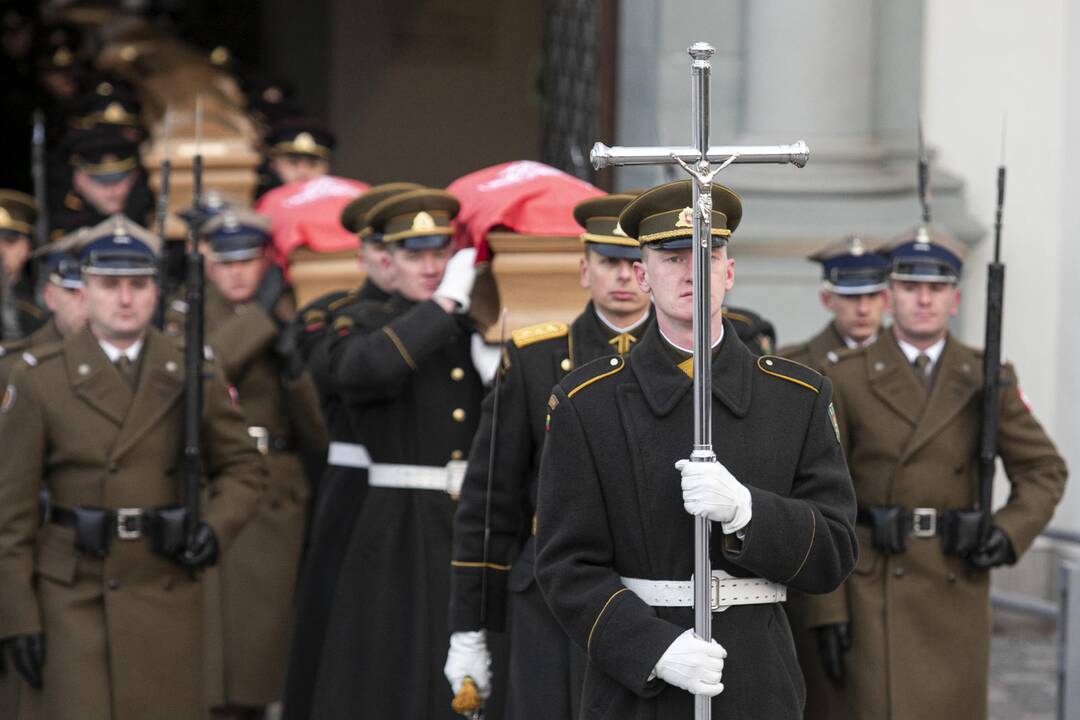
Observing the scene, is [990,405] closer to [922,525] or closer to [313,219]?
[922,525]

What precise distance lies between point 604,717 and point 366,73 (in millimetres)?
14029

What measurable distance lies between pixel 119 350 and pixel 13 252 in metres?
2.96

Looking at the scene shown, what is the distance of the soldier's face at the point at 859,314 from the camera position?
7.74 m

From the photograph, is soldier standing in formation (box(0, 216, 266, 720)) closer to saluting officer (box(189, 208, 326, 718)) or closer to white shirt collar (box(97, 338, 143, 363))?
Result: white shirt collar (box(97, 338, 143, 363))

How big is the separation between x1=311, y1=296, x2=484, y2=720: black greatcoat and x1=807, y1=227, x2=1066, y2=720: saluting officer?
116 centimetres

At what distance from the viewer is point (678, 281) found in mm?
4277

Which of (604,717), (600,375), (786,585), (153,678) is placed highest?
(600,375)

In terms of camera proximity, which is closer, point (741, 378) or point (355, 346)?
point (741, 378)

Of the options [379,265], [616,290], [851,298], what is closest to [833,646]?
[616,290]

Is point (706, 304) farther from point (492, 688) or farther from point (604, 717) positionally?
point (492, 688)

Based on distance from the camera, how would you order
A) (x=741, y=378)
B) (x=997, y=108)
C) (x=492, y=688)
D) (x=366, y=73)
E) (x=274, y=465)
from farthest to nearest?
(x=366, y=73), (x=997, y=108), (x=274, y=465), (x=492, y=688), (x=741, y=378)

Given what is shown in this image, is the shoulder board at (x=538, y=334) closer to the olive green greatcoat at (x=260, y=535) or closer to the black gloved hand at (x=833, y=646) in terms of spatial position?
the black gloved hand at (x=833, y=646)

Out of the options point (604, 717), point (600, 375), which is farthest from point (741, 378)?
point (604, 717)

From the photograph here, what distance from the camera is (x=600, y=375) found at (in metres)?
4.40
